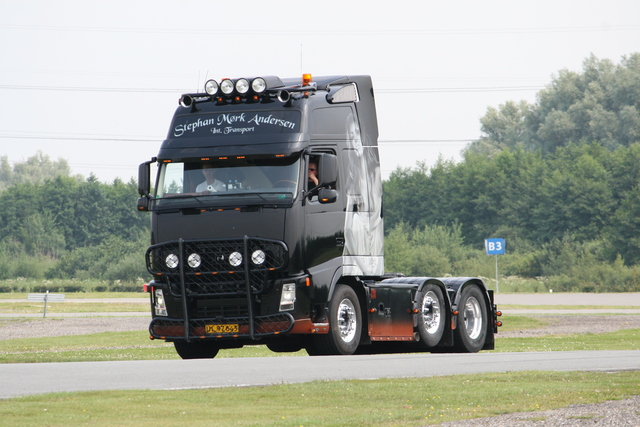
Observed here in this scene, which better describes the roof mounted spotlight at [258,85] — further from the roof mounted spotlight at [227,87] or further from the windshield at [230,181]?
the windshield at [230,181]

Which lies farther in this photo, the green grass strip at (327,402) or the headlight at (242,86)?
the headlight at (242,86)

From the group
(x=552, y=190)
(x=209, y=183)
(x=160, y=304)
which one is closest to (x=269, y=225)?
(x=209, y=183)

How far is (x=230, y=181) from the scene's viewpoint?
15.6 meters

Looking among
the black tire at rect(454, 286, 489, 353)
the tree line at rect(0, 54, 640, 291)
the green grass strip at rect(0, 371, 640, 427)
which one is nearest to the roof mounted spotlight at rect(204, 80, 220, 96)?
the black tire at rect(454, 286, 489, 353)

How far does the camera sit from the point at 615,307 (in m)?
44.8

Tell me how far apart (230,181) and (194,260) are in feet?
4.13

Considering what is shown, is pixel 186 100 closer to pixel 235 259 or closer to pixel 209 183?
pixel 209 183

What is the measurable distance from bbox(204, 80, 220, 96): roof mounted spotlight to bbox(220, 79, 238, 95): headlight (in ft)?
0.31

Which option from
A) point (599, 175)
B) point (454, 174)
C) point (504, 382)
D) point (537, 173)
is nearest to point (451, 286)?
point (504, 382)

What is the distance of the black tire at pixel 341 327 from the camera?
16047 millimetres

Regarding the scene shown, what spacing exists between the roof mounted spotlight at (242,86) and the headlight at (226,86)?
0.11 meters

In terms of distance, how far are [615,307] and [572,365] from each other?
Result: 30.9 m

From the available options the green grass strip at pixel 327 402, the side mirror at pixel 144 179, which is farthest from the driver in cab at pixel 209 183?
the green grass strip at pixel 327 402

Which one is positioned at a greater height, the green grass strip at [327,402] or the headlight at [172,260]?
the headlight at [172,260]
